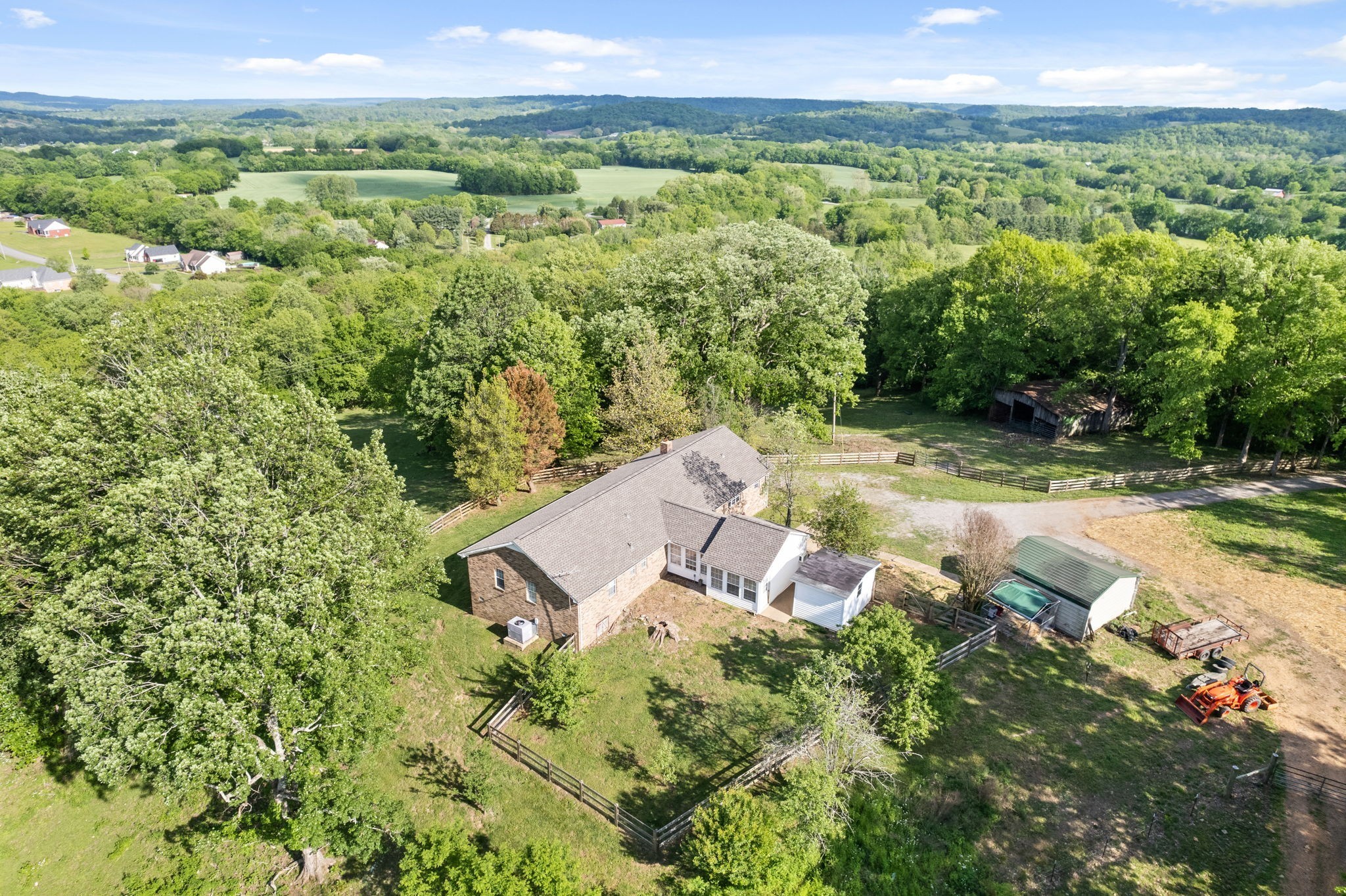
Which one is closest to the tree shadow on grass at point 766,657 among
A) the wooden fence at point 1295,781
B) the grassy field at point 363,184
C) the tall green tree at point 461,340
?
the wooden fence at point 1295,781

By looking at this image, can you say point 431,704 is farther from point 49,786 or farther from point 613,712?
point 49,786

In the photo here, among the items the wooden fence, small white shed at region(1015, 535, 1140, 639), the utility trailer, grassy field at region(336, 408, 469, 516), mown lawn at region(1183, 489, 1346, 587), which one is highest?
small white shed at region(1015, 535, 1140, 639)

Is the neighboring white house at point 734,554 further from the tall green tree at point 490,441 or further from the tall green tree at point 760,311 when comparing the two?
the tall green tree at point 760,311

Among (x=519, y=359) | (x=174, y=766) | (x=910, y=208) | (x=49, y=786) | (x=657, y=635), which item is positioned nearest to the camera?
(x=174, y=766)

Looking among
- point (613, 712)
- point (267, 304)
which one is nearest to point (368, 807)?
point (613, 712)

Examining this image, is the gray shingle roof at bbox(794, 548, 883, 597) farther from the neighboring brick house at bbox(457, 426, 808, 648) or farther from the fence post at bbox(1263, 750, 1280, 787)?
the fence post at bbox(1263, 750, 1280, 787)

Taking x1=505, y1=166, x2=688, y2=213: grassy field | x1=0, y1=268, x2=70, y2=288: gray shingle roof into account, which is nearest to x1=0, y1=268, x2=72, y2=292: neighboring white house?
x1=0, y1=268, x2=70, y2=288: gray shingle roof
